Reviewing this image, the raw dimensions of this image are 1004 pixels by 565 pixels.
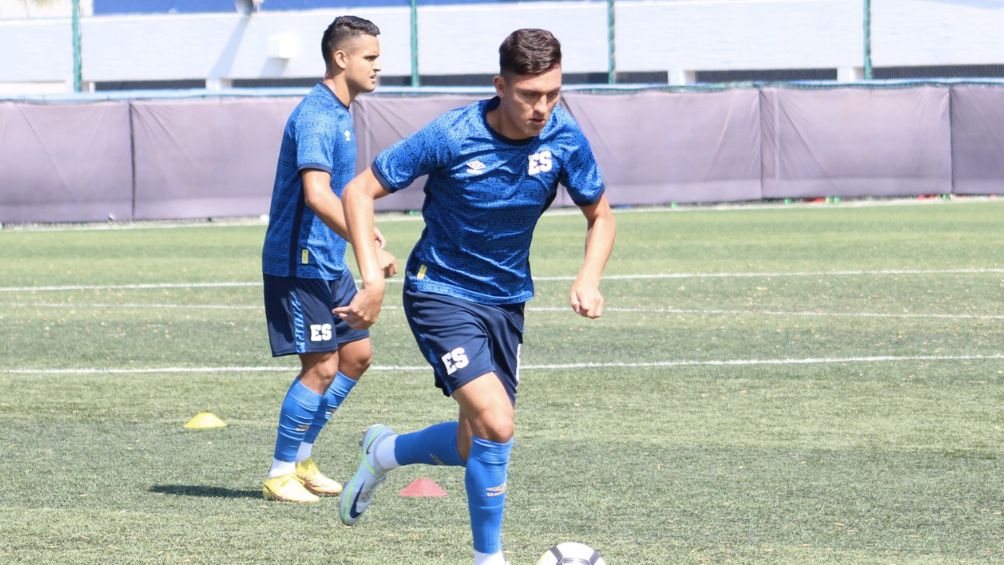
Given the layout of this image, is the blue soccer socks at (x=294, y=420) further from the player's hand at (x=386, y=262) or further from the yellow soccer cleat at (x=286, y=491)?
the player's hand at (x=386, y=262)

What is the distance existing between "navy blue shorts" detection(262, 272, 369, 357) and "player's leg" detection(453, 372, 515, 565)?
63.7 inches

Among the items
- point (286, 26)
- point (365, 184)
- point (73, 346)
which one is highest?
point (286, 26)

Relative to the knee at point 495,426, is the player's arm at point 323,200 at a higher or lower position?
higher

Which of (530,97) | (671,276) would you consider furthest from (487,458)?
(671,276)

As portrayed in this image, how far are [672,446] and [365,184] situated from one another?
288 cm

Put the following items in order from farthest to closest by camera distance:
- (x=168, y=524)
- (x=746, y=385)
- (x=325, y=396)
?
(x=746, y=385) < (x=325, y=396) < (x=168, y=524)

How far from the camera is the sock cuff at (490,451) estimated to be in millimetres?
5617

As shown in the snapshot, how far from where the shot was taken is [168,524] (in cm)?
654

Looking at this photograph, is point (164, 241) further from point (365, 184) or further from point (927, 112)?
point (365, 184)

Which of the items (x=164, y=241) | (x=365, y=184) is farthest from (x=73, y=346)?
(x=164, y=241)

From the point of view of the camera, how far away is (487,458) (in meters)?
5.61

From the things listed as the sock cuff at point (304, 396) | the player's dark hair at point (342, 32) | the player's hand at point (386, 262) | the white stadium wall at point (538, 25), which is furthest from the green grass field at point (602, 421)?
the white stadium wall at point (538, 25)

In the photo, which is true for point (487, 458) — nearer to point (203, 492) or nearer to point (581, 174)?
point (581, 174)

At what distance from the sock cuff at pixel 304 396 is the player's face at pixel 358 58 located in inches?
52.0
